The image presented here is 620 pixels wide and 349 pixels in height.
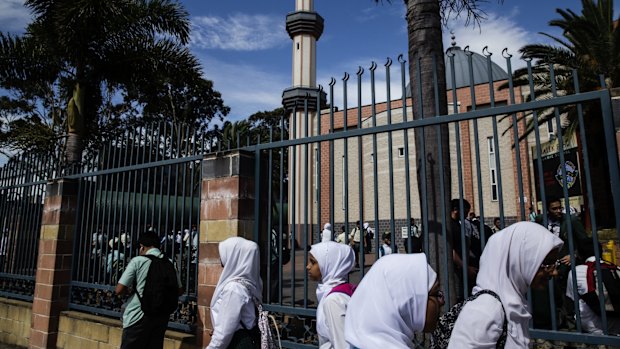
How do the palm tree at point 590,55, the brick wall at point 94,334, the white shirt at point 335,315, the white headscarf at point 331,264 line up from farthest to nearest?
1. the palm tree at point 590,55
2. the brick wall at point 94,334
3. the white headscarf at point 331,264
4. the white shirt at point 335,315

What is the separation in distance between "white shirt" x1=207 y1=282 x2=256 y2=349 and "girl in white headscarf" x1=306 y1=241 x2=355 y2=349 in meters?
0.55

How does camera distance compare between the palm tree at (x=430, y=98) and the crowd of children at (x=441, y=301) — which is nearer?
the crowd of children at (x=441, y=301)

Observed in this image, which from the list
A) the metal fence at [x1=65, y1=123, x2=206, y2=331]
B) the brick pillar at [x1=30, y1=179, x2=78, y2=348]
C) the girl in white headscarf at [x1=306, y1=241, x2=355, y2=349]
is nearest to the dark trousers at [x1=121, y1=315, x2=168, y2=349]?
the metal fence at [x1=65, y1=123, x2=206, y2=331]

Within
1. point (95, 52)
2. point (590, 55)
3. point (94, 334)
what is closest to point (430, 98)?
point (94, 334)

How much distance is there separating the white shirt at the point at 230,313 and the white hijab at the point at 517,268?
1.60 meters

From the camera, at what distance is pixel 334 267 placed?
9.23ft

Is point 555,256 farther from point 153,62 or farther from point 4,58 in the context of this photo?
point 4,58

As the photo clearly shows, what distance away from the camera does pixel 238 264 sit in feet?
10.5

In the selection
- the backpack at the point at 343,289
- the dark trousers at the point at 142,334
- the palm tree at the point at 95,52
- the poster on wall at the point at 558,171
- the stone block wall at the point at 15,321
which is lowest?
the stone block wall at the point at 15,321

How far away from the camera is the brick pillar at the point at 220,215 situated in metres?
4.27

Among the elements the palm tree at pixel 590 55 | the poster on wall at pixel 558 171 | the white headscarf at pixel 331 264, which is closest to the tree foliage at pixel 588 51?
the palm tree at pixel 590 55

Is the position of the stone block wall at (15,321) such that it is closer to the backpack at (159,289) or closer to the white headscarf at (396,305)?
the backpack at (159,289)

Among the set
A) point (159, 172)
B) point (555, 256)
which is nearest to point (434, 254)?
point (555, 256)

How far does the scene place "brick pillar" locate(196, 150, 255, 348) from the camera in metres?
4.27
